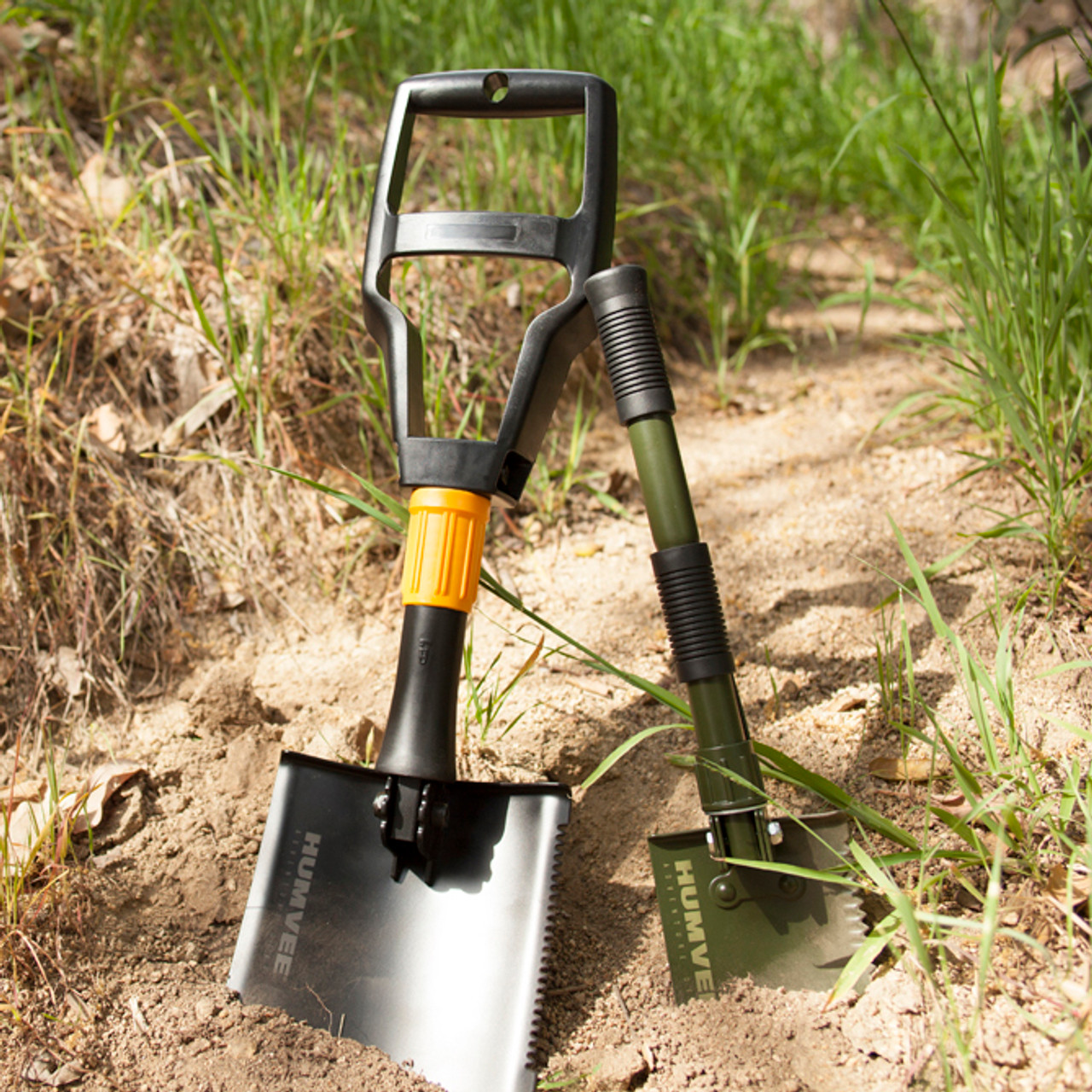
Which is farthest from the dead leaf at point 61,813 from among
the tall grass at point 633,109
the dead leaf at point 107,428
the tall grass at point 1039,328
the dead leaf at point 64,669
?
the tall grass at point 1039,328

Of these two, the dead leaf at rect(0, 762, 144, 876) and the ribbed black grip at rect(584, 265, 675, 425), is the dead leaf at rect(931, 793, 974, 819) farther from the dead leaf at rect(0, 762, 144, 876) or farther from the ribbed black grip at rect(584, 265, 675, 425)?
the dead leaf at rect(0, 762, 144, 876)

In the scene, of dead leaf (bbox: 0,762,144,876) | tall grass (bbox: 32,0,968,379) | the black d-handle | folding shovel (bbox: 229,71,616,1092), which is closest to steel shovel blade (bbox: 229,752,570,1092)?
folding shovel (bbox: 229,71,616,1092)

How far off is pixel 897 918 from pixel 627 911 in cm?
38

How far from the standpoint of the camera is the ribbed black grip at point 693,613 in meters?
1.17

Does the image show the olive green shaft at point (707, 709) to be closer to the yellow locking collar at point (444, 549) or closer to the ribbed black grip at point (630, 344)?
the ribbed black grip at point (630, 344)

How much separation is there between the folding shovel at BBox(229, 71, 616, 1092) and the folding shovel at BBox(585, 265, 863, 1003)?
5.7 inches

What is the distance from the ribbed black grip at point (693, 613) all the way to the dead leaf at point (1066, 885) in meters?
0.47

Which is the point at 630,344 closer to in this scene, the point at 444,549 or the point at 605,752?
the point at 444,549

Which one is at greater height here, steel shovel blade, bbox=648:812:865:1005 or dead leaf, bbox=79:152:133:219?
dead leaf, bbox=79:152:133:219

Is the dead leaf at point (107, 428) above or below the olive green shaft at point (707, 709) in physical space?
Answer: above

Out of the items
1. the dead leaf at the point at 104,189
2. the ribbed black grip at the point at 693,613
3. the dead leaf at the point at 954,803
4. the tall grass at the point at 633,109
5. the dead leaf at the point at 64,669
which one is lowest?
the dead leaf at the point at 954,803

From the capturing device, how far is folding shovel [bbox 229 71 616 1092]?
1130 millimetres

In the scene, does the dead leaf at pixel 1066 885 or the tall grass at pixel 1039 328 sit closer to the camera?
the dead leaf at pixel 1066 885

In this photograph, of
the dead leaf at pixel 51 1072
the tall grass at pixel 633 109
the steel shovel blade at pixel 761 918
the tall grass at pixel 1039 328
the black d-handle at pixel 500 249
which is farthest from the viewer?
the tall grass at pixel 633 109
